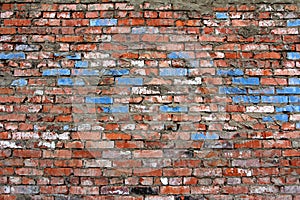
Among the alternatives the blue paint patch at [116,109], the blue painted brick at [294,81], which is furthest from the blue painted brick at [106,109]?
the blue painted brick at [294,81]

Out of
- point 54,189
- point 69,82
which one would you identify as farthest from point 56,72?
point 54,189

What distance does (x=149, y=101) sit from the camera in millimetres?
2855

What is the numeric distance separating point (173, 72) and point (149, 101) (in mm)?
290

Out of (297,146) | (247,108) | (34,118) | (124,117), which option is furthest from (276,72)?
(34,118)

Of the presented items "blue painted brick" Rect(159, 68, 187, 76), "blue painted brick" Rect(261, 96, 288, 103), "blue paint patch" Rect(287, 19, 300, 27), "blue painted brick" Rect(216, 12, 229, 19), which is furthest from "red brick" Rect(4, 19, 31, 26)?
"blue paint patch" Rect(287, 19, 300, 27)

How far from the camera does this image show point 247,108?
9.30 ft

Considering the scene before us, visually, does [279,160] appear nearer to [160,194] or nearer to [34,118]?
[160,194]

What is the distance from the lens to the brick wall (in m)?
2.77

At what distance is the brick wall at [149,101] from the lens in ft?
9.09

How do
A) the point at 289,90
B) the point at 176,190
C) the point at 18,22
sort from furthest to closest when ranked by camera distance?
the point at 18,22, the point at 289,90, the point at 176,190

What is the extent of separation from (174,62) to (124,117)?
570 mm

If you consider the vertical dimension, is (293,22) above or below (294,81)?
above

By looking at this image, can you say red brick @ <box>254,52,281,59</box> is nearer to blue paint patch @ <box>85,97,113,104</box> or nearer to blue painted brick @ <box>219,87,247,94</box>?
blue painted brick @ <box>219,87,247,94</box>

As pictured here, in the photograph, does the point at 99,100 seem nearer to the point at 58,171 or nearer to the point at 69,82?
the point at 69,82
